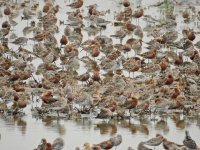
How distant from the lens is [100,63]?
20.4 m

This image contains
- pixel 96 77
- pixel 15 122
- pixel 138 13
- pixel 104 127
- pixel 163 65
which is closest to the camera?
pixel 104 127

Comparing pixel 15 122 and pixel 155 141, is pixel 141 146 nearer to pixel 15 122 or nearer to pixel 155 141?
pixel 155 141

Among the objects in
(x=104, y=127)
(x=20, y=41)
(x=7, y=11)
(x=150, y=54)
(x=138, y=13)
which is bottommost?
(x=104, y=127)

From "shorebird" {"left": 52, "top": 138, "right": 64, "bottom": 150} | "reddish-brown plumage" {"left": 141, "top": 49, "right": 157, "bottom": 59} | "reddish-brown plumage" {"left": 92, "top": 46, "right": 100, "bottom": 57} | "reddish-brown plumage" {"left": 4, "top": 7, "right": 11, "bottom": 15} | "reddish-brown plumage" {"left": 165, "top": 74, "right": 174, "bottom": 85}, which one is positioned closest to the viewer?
"shorebird" {"left": 52, "top": 138, "right": 64, "bottom": 150}

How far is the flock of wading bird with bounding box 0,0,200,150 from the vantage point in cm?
1672

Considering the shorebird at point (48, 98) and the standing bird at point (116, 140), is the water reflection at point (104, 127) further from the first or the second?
the shorebird at point (48, 98)

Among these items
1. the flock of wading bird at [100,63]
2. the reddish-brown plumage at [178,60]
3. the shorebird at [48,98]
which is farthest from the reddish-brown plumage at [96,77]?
the reddish-brown plumage at [178,60]

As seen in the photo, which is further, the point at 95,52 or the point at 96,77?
the point at 95,52

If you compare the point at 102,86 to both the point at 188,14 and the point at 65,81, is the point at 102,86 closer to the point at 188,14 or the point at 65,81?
the point at 65,81

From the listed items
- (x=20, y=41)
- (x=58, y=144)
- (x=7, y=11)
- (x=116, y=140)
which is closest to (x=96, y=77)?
(x=20, y=41)

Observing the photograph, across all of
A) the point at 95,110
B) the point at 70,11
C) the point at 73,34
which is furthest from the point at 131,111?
the point at 70,11

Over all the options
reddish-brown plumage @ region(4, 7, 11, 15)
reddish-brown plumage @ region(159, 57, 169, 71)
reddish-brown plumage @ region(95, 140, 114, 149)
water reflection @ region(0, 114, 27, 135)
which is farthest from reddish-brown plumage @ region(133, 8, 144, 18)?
reddish-brown plumage @ region(95, 140, 114, 149)

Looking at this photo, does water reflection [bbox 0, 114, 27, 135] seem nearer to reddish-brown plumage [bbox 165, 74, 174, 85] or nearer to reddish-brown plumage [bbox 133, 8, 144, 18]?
reddish-brown plumage [bbox 165, 74, 174, 85]

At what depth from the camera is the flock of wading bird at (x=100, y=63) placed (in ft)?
54.9
